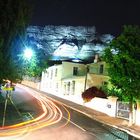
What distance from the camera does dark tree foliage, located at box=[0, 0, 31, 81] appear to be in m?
24.2

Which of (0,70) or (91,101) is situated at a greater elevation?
(0,70)

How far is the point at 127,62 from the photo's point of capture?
2948cm

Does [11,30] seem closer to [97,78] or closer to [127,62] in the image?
[127,62]

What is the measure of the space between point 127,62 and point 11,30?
1019 centimetres

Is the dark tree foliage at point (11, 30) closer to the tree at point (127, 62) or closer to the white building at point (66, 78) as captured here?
the tree at point (127, 62)

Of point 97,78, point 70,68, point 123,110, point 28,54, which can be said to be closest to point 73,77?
point 97,78

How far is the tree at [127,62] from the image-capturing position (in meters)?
29.3

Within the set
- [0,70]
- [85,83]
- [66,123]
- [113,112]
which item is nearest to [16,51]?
[0,70]

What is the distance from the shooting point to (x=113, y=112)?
3659 centimetres

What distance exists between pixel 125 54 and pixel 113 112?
9.22 metres

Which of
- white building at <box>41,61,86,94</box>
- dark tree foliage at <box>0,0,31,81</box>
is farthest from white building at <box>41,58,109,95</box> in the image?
dark tree foliage at <box>0,0,31,81</box>

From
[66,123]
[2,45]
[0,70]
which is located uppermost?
[2,45]

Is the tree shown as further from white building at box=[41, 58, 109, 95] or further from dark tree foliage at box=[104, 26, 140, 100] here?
white building at box=[41, 58, 109, 95]

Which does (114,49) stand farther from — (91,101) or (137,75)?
(91,101)
